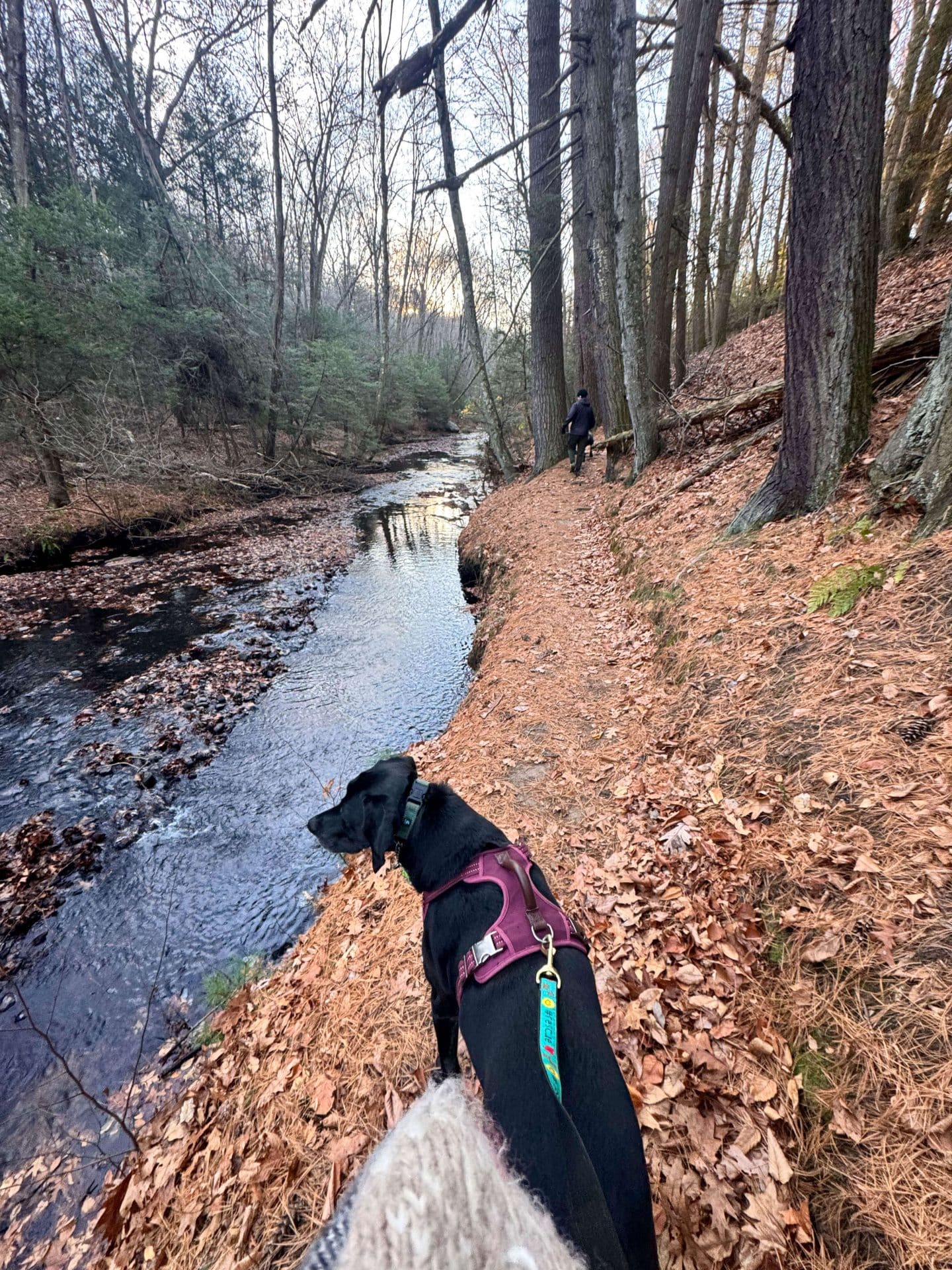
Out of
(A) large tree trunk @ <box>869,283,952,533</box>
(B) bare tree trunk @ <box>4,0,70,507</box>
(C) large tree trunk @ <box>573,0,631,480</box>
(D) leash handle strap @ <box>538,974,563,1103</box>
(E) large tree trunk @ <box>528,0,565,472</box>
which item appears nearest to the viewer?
(D) leash handle strap @ <box>538,974,563,1103</box>

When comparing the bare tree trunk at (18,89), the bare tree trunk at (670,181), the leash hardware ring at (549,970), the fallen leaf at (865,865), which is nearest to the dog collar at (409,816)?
the leash hardware ring at (549,970)

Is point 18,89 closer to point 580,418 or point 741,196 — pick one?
point 580,418

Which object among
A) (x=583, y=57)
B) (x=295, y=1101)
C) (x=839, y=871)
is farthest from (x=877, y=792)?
(x=583, y=57)

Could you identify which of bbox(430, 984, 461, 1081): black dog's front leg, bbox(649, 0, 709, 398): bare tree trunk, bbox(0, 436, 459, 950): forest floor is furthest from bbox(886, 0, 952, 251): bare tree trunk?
bbox(430, 984, 461, 1081): black dog's front leg

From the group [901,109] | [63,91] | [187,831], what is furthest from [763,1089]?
[63,91]

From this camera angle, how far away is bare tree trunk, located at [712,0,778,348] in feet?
41.8

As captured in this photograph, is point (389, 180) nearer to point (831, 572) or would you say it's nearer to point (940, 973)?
point (831, 572)

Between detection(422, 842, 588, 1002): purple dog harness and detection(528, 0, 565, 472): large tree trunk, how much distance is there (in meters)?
11.1

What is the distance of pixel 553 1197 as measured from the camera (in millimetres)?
1118

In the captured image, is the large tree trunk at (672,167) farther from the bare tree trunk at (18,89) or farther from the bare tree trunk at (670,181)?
the bare tree trunk at (18,89)

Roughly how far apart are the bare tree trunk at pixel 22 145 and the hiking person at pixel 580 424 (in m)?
11.1

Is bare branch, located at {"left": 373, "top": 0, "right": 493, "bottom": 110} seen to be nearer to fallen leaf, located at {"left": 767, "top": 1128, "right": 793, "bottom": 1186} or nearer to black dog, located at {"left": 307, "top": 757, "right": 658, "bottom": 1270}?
black dog, located at {"left": 307, "top": 757, "right": 658, "bottom": 1270}

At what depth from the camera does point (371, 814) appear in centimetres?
246

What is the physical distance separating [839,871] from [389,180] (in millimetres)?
28894
